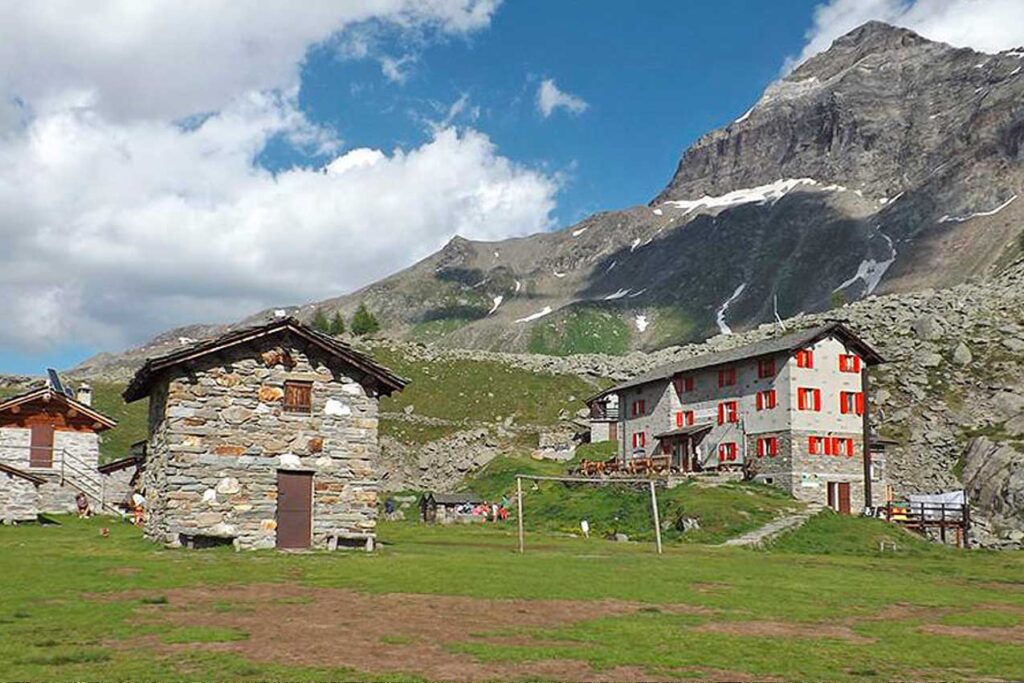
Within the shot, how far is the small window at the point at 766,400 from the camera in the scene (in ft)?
230

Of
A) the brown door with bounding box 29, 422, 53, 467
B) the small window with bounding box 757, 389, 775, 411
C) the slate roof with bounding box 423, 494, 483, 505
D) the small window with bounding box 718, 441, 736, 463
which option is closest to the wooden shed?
the slate roof with bounding box 423, 494, 483, 505

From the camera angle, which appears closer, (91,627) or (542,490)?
(91,627)

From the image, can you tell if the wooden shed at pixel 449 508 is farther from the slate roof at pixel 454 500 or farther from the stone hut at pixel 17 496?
the stone hut at pixel 17 496

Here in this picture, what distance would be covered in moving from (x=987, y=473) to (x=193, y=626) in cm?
6555

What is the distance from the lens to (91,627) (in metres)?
17.1

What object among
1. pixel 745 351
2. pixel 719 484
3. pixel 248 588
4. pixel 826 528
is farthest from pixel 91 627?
pixel 745 351

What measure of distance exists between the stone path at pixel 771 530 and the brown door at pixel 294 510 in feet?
78.2

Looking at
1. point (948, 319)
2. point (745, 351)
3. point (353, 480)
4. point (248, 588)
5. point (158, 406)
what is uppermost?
point (948, 319)

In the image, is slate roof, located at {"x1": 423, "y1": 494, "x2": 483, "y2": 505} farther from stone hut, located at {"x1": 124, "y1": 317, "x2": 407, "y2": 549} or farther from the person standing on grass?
stone hut, located at {"x1": 124, "y1": 317, "x2": 407, "y2": 549}

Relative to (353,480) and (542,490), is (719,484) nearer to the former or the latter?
(542,490)

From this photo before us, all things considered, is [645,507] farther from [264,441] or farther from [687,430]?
[264,441]

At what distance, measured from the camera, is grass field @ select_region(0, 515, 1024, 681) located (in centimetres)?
1488

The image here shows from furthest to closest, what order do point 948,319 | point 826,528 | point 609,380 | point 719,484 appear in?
1. point 609,380
2. point 948,319
3. point 719,484
4. point 826,528

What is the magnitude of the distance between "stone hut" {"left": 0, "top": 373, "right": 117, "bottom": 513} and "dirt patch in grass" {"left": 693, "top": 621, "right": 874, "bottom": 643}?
156 ft
